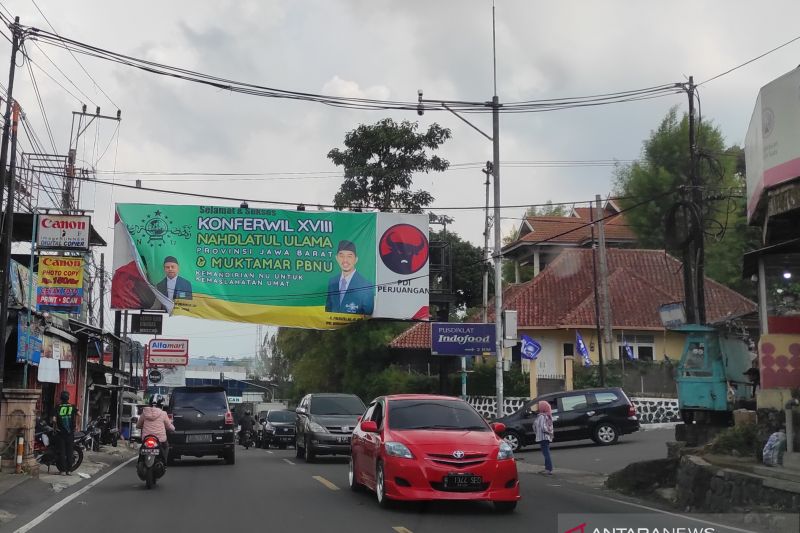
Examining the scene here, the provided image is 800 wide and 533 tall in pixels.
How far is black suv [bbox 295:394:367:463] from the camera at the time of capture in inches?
812

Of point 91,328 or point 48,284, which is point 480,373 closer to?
point 91,328

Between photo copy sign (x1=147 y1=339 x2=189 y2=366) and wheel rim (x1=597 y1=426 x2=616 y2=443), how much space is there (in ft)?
142

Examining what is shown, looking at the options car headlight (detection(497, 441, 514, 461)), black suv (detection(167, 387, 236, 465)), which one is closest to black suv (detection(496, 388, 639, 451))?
black suv (detection(167, 387, 236, 465))

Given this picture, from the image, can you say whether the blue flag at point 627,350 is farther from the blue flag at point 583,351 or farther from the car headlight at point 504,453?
the car headlight at point 504,453

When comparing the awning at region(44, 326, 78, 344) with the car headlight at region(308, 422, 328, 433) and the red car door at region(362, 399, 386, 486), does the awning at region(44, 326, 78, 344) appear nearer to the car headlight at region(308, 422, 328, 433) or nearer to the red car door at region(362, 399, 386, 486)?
the car headlight at region(308, 422, 328, 433)

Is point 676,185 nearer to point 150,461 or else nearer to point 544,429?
point 544,429

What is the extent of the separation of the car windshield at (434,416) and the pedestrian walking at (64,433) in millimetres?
8135

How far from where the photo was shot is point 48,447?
1761 centimetres

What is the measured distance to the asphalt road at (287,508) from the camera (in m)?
10.0

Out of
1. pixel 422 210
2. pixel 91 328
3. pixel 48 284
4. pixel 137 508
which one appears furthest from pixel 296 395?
pixel 137 508

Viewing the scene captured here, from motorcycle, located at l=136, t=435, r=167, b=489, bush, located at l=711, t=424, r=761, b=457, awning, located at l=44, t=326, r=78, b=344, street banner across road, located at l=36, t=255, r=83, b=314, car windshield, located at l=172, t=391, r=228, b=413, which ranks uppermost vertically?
street banner across road, located at l=36, t=255, r=83, b=314

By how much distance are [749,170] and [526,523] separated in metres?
10.5

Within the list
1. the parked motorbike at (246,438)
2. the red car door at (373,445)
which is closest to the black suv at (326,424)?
the red car door at (373,445)

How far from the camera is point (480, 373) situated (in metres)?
37.9
